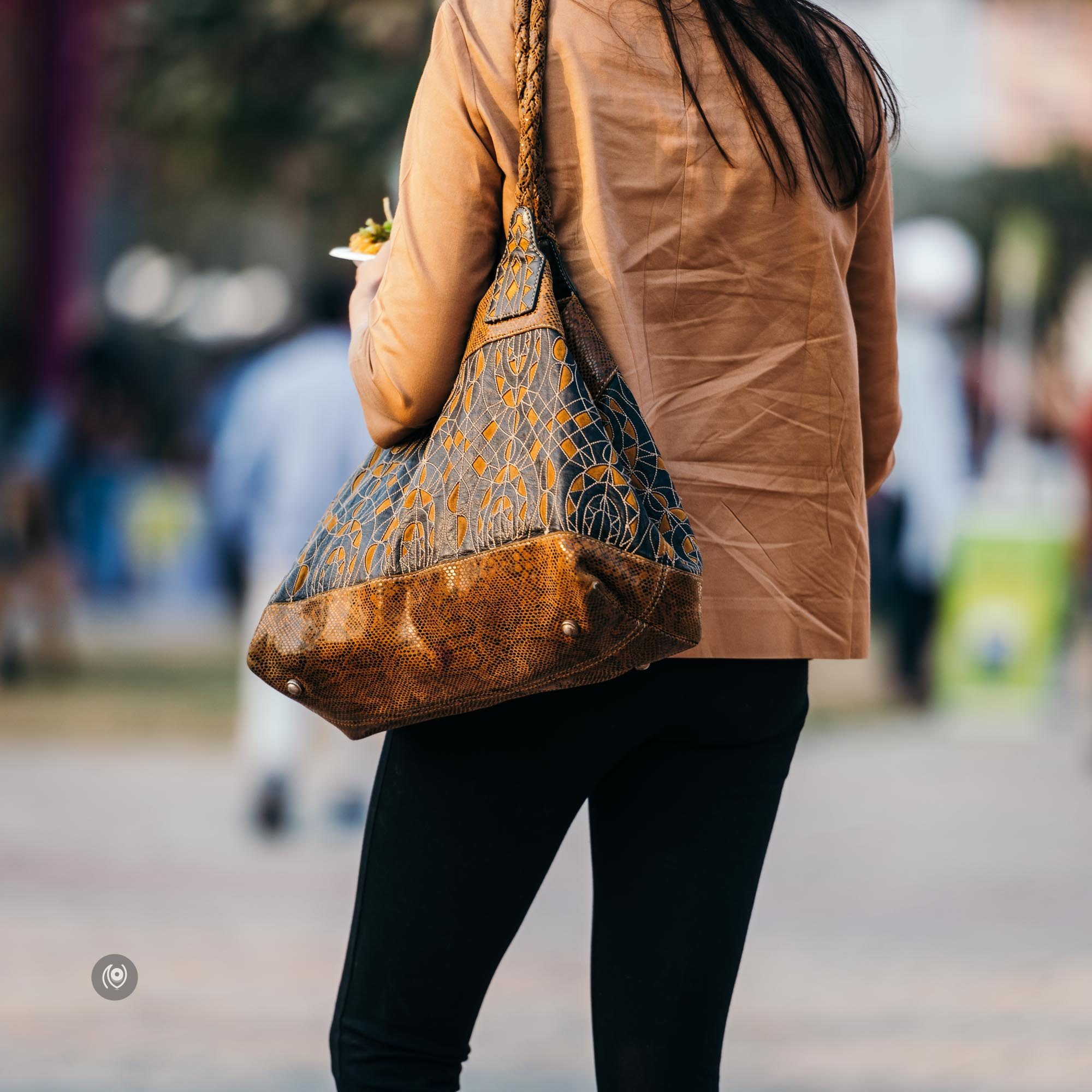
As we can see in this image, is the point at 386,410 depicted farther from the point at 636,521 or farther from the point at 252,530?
the point at 252,530

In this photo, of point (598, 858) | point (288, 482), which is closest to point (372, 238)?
point (598, 858)

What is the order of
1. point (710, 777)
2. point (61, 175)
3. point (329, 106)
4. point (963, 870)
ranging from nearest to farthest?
point (710, 777)
point (963, 870)
point (329, 106)
point (61, 175)

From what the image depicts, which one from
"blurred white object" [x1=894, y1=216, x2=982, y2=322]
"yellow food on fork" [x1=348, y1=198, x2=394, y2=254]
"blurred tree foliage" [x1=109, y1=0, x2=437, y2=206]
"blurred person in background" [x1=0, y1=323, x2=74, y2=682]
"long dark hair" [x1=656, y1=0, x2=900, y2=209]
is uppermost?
"blurred tree foliage" [x1=109, y1=0, x2=437, y2=206]

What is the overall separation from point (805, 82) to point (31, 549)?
9.08 meters

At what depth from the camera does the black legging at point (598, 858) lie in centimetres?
191

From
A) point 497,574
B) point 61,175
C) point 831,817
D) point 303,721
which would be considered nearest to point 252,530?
point 303,721

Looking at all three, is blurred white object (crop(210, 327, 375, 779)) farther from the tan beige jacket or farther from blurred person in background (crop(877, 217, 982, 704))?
the tan beige jacket

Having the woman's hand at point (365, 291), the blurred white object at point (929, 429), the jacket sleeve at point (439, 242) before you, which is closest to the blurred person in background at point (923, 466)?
the blurred white object at point (929, 429)

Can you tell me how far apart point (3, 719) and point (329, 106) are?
3.96 meters

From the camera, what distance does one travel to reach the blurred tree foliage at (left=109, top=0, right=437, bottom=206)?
10125mm

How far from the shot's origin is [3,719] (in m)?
8.80

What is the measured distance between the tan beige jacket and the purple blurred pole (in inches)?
486

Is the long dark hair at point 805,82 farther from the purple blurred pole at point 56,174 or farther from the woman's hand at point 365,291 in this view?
the purple blurred pole at point 56,174

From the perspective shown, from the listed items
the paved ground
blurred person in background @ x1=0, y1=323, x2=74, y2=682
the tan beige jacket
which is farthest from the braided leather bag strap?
blurred person in background @ x1=0, y1=323, x2=74, y2=682
